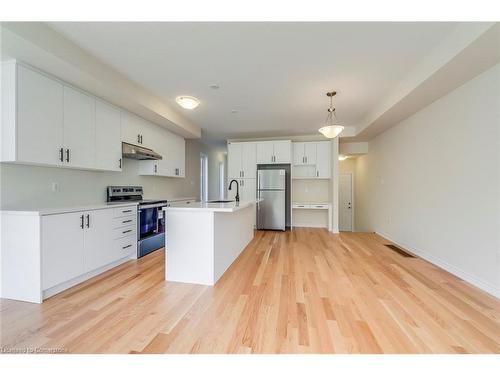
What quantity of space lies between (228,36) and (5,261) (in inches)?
122

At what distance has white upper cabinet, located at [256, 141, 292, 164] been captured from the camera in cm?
550

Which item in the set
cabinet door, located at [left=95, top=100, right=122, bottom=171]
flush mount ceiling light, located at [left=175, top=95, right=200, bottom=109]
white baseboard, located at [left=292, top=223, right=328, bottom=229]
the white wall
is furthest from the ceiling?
white baseboard, located at [left=292, top=223, right=328, bottom=229]

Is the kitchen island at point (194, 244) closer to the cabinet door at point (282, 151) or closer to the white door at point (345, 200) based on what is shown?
the cabinet door at point (282, 151)

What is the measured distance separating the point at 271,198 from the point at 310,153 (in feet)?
5.40

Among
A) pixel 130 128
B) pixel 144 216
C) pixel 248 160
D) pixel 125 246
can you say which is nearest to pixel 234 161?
pixel 248 160

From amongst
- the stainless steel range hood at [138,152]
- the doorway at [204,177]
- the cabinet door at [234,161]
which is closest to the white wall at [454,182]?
the cabinet door at [234,161]

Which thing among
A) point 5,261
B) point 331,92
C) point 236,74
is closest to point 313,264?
point 331,92

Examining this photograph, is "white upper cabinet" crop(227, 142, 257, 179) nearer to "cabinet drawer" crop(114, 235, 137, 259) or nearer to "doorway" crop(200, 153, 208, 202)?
"doorway" crop(200, 153, 208, 202)

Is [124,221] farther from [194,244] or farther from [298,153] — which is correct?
[298,153]

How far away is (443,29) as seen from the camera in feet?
6.28

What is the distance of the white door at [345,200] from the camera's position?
6832 millimetres

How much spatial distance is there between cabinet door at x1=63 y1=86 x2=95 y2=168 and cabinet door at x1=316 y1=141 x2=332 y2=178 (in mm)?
4841

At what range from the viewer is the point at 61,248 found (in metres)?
2.16
